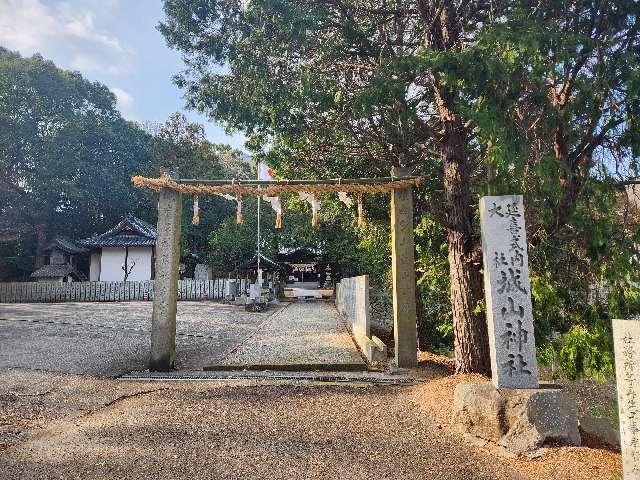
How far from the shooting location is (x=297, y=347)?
982 cm

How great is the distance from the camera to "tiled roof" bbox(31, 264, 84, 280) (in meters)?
30.5

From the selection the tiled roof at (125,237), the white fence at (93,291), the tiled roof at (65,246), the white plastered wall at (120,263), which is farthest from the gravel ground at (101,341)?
the tiled roof at (65,246)

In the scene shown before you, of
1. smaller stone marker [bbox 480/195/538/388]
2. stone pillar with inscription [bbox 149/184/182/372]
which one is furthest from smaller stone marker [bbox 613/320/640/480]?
stone pillar with inscription [bbox 149/184/182/372]

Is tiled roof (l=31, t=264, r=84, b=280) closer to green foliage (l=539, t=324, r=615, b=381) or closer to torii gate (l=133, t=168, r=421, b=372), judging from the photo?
torii gate (l=133, t=168, r=421, b=372)

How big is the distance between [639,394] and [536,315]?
10.6 ft

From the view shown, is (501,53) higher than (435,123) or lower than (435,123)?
lower

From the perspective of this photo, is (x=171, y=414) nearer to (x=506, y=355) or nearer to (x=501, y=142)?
(x=506, y=355)

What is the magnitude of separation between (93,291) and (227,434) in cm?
2735

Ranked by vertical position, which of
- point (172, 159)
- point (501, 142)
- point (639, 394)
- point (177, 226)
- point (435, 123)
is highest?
point (172, 159)

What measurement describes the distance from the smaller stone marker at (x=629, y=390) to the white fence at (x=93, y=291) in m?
27.4

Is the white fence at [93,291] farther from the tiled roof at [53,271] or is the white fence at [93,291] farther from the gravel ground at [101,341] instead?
the gravel ground at [101,341]

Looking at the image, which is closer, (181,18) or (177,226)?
(177,226)

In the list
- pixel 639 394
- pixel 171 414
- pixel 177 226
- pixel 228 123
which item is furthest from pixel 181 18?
pixel 639 394

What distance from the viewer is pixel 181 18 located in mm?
8852
